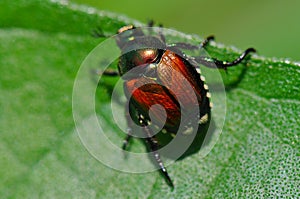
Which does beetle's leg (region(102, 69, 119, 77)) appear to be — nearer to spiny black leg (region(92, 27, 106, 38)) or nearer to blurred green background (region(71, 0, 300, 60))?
spiny black leg (region(92, 27, 106, 38))

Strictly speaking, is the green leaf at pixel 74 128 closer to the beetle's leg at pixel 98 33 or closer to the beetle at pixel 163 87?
the beetle's leg at pixel 98 33

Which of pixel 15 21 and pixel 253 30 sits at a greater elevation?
pixel 253 30

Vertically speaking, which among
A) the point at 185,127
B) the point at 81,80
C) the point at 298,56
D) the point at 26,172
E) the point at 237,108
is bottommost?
the point at 26,172

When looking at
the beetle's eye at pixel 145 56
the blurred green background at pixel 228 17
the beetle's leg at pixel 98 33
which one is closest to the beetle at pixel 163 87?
the beetle's eye at pixel 145 56

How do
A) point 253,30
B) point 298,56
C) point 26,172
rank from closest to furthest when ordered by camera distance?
point 26,172
point 298,56
point 253,30

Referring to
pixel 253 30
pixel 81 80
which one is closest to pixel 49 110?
pixel 81 80

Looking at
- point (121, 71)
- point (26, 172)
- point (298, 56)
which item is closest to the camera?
point (26, 172)

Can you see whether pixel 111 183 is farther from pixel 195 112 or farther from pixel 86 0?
pixel 86 0

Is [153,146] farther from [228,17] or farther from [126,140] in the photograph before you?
[228,17]

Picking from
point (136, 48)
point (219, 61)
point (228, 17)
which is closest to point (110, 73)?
point (136, 48)

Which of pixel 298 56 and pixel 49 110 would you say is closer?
pixel 49 110
